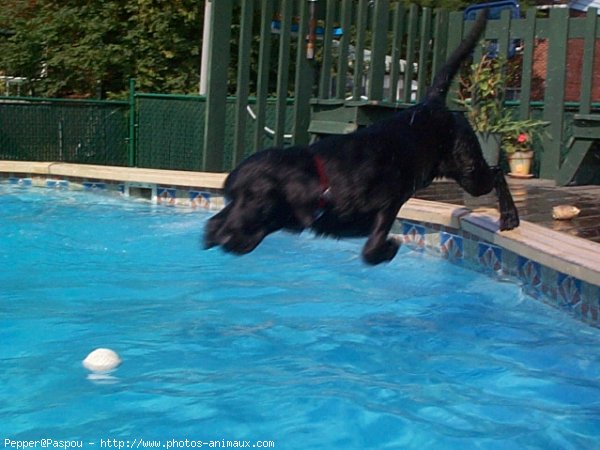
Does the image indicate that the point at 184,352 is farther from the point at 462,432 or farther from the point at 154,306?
the point at 462,432

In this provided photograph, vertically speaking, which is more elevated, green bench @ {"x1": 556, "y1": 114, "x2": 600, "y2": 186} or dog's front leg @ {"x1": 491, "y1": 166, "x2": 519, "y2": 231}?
green bench @ {"x1": 556, "y1": 114, "x2": 600, "y2": 186}

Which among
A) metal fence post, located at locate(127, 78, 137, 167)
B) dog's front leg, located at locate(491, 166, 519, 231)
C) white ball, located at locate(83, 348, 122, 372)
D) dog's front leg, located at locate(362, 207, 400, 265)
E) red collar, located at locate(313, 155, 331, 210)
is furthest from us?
metal fence post, located at locate(127, 78, 137, 167)

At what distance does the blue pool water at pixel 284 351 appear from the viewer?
10.3 feet

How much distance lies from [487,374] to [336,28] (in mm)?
5887

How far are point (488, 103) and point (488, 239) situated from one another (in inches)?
119

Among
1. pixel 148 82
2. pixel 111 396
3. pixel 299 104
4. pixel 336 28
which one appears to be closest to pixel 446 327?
pixel 111 396

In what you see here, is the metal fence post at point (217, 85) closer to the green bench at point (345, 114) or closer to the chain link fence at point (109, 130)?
the green bench at point (345, 114)

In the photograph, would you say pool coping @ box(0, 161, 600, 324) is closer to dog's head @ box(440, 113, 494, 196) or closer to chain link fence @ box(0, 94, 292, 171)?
dog's head @ box(440, 113, 494, 196)

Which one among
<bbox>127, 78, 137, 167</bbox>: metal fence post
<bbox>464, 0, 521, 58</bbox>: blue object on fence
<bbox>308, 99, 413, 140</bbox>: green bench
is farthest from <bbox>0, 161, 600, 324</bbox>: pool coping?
<bbox>464, 0, 521, 58</bbox>: blue object on fence

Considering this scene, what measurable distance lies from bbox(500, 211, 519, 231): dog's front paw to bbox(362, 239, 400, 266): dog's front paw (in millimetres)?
1252

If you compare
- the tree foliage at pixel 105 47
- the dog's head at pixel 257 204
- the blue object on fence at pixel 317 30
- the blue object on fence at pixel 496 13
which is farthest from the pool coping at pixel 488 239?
the tree foliage at pixel 105 47

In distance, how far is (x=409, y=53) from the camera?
9070 mm

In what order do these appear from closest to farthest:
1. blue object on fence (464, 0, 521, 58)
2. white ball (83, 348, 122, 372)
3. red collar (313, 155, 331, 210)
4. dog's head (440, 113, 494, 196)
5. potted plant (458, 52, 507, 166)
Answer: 1. red collar (313, 155, 331, 210)
2. white ball (83, 348, 122, 372)
3. dog's head (440, 113, 494, 196)
4. potted plant (458, 52, 507, 166)
5. blue object on fence (464, 0, 521, 58)

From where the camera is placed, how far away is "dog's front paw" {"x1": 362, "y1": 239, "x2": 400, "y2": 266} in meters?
3.82
